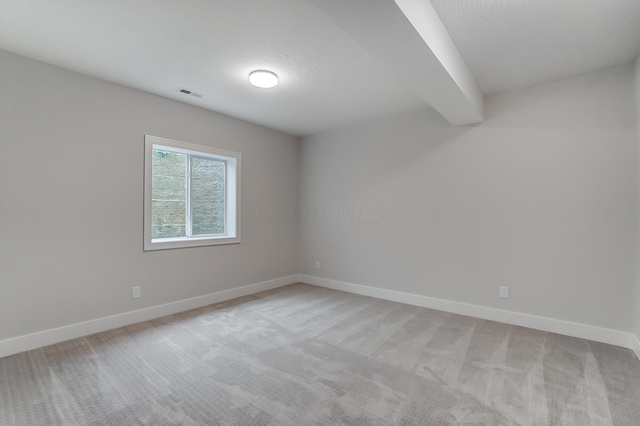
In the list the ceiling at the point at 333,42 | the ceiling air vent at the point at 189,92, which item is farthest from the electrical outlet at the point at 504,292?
the ceiling air vent at the point at 189,92

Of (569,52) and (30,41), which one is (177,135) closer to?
(30,41)

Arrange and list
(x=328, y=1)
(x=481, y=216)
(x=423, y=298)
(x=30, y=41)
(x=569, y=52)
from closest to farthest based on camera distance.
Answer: (x=328, y=1) < (x=30, y=41) < (x=569, y=52) < (x=481, y=216) < (x=423, y=298)

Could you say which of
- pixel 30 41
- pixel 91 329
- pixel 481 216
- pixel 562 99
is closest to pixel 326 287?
pixel 481 216

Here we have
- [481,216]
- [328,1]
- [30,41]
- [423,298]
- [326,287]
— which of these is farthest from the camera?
[326,287]

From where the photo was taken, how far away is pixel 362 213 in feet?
14.3

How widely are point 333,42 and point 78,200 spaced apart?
282 centimetres

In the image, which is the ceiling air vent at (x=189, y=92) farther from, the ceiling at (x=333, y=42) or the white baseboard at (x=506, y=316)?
the white baseboard at (x=506, y=316)

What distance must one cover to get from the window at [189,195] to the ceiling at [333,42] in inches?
33.2

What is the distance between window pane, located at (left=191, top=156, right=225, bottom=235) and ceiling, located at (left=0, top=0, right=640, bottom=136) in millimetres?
1100

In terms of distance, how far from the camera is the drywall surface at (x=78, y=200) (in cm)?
246

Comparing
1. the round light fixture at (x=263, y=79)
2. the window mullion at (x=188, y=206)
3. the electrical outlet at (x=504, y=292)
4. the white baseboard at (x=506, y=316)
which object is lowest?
the white baseboard at (x=506, y=316)

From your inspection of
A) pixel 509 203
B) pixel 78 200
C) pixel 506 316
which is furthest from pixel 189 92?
pixel 506 316

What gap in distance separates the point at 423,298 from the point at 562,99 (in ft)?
8.76

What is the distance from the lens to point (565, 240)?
2.88 metres
